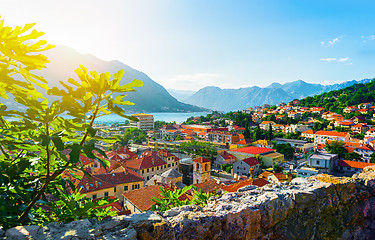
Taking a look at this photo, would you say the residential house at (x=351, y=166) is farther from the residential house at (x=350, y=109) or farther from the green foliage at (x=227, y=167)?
the residential house at (x=350, y=109)

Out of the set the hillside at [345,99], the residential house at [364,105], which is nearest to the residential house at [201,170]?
the hillside at [345,99]

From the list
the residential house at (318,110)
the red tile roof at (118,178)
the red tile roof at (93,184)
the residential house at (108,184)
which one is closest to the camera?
the red tile roof at (93,184)

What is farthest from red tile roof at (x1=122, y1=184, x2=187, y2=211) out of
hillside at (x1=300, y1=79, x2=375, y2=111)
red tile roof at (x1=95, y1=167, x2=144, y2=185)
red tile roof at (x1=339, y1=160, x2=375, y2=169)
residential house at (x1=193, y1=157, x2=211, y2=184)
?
hillside at (x1=300, y1=79, x2=375, y2=111)

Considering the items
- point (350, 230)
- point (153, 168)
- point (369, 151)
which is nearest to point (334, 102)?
point (369, 151)

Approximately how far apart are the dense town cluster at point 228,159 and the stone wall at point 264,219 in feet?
1.65

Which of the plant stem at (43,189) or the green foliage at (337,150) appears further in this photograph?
the green foliage at (337,150)

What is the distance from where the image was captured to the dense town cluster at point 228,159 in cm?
1518

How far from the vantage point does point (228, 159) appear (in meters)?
36.8

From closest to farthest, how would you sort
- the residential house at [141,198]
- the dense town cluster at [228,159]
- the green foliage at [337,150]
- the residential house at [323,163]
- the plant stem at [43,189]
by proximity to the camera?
the plant stem at [43,189], the residential house at [141,198], the dense town cluster at [228,159], the residential house at [323,163], the green foliage at [337,150]

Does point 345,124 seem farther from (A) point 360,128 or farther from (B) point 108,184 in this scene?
(B) point 108,184

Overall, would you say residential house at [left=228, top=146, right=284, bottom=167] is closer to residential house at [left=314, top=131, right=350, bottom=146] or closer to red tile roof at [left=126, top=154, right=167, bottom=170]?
red tile roof at [left=126, top=154, right=167, bottom=170]

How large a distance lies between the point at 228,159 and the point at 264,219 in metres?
35.0

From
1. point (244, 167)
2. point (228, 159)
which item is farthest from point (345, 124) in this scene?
point (244, 167)

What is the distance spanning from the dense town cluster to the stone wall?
1.65 feet
